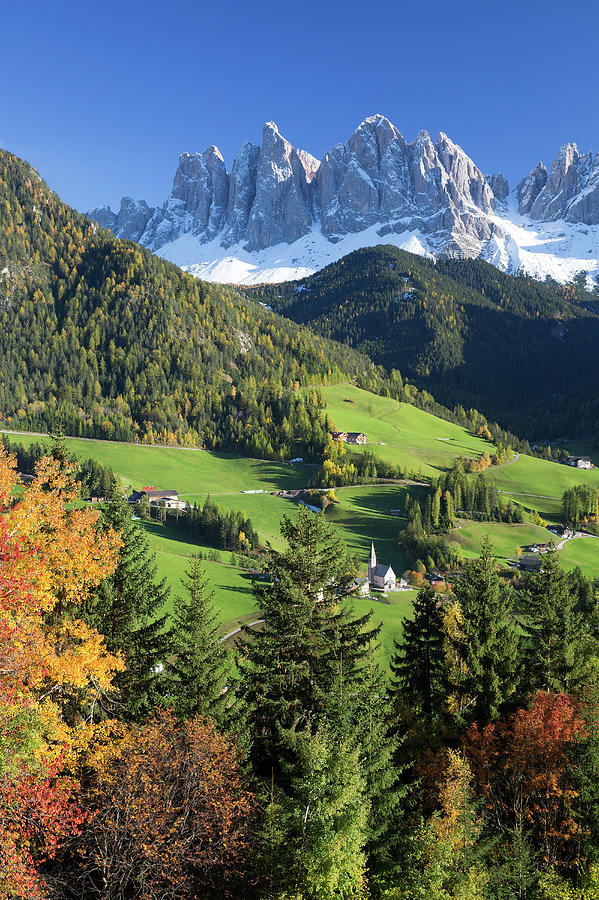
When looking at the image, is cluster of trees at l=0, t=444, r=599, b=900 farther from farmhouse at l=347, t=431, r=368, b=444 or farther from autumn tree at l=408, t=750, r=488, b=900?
farmhouse at l=347, t=431, r=368, b=444

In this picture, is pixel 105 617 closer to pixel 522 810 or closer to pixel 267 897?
pixel 267 897

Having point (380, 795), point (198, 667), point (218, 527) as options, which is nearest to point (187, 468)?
point (218, 527)

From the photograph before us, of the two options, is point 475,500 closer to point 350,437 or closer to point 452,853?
point 350,437

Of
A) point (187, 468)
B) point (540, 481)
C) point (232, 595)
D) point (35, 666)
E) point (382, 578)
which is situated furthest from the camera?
point (540, 481)

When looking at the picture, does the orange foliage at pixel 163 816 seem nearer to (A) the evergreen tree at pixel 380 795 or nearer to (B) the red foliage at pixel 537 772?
(A) the evergreen tree at pixel 380 795

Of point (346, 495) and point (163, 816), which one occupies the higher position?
point (163, 816)

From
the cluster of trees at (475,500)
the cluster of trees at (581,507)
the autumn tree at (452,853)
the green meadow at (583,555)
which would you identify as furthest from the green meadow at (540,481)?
the autumn tree at (452,853)

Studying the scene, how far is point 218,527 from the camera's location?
114625mm

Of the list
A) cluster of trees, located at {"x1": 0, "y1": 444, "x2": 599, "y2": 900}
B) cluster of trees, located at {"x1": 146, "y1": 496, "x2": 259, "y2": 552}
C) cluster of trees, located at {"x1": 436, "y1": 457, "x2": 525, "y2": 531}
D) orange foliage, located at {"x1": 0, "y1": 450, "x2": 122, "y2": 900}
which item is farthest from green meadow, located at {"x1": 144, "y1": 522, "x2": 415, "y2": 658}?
orange foliage, located at {"x1": 0, "y1": 450, "x2": 122, "y2": 900}

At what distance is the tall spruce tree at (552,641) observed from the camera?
32.9 m

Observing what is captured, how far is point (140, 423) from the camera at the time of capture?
636ft

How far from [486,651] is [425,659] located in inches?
351

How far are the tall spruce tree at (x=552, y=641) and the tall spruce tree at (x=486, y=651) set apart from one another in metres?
2.37

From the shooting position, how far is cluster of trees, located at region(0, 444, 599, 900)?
16734mm
